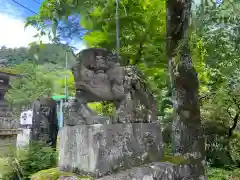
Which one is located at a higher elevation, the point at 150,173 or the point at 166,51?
the point at 166,51

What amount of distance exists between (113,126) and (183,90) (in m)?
1.61

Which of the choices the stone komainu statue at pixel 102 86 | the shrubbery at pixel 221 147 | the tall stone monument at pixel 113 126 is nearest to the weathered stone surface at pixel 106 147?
the tall stone monument at pixel 113 126

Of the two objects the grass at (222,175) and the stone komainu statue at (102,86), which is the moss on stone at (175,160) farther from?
the grass at (222,175)

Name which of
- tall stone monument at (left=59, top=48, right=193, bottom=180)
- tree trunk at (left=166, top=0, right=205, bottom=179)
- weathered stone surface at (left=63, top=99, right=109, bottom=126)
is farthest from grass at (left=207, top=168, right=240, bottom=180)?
weathered stone surface at (left=63, top=99, right=109, bottom=126)

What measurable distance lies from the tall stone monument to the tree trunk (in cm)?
84

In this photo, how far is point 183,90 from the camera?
364cm

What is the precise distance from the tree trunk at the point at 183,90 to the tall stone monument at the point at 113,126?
2.74ft

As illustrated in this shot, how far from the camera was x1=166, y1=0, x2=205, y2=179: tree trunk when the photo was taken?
11.6 feet

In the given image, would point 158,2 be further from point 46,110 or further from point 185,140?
point 185,140

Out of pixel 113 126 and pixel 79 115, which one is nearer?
pixel 113 126

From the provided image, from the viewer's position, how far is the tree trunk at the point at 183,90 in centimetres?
353

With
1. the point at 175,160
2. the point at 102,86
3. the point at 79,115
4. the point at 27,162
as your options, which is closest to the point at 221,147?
the point at 175,160

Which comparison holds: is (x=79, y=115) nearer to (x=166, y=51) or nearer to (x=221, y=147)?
(x=166, y=51)

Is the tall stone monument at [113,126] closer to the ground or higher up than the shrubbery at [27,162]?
higher up
